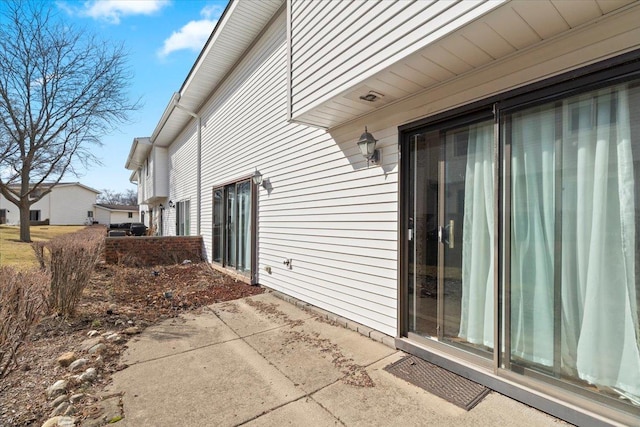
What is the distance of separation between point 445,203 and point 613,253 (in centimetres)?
129

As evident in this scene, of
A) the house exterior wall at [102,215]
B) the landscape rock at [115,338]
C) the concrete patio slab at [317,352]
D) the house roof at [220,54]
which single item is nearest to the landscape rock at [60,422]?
the landscape rock at [115,338]

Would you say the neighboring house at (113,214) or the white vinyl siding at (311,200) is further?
the neighboring house at (113,214)

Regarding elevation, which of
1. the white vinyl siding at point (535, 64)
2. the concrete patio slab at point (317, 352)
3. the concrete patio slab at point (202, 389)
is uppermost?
the white vinyl siding at point (535, 64)

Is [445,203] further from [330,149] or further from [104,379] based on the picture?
[104,379]

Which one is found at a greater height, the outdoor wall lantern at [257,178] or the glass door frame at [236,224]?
the outdoor wall lantern at [257,178]

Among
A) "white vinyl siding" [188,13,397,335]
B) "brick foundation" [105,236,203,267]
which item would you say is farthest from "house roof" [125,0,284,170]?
"brick foundation" [105,236,203,267]

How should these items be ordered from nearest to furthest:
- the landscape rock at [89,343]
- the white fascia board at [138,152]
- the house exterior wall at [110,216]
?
the landscape rock at [89,343] < the white fascia board at [138,152] < the house exterior wall at [110,216]

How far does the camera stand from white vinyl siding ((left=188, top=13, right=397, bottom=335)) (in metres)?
3.72

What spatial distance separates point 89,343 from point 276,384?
231cm

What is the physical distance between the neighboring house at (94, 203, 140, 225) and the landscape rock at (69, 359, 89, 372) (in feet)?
158

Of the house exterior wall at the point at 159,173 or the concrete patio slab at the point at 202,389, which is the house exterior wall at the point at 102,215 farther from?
the concrete patio slab at the point at 202,389

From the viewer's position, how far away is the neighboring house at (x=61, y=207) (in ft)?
126

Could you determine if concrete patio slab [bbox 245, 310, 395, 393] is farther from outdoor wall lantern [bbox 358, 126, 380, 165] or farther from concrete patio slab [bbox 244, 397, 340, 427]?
outdoor wall lantern [bbox 358, 126, 380, 165]

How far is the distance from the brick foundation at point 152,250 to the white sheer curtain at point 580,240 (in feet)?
29.6
